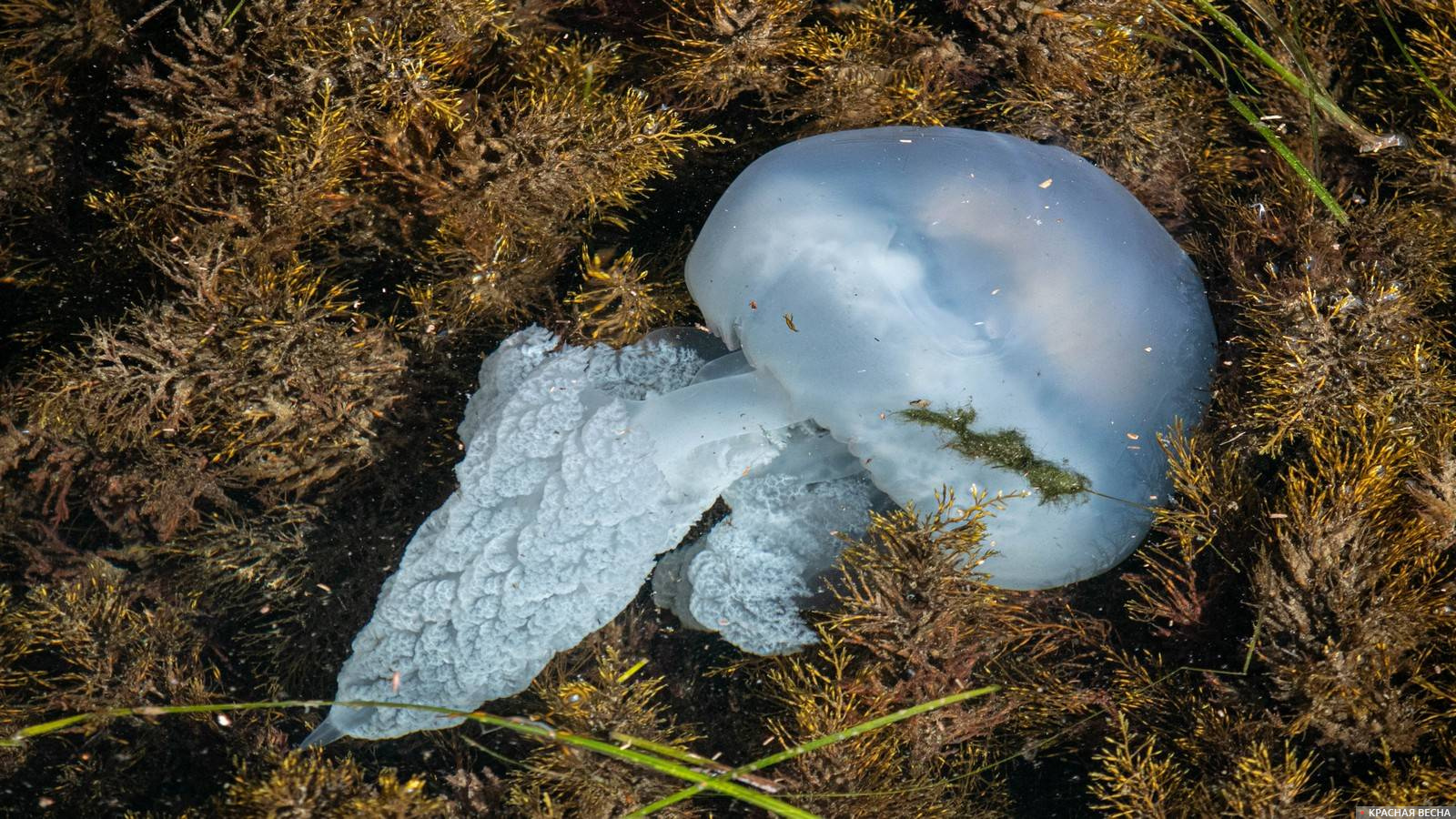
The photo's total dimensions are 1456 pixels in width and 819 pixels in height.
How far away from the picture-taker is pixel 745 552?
6.82 feet

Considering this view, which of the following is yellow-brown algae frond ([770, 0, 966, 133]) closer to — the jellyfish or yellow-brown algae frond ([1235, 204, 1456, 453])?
the jellyfish

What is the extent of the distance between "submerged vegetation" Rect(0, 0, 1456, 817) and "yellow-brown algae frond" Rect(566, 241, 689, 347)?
16 mm

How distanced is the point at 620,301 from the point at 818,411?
0.72 meters

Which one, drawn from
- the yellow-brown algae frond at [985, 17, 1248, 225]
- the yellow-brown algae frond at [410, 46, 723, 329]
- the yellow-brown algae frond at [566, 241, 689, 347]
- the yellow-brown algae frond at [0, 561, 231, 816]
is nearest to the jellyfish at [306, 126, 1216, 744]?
the yellow-brown algae frond at [566, 241, 689, 347]

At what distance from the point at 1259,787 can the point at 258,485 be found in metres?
2.55

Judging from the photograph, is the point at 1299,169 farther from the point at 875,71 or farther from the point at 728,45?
the point at 728,45

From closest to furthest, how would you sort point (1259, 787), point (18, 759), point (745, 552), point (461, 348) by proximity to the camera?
point (1259, 787), point (745, 552), point (18, 759), point (461, 348)

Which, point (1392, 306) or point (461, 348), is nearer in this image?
point (1392, 306)

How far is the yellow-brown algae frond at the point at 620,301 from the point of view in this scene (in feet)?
7.34

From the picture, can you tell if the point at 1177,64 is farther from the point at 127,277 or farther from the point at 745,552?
the point at 127,277

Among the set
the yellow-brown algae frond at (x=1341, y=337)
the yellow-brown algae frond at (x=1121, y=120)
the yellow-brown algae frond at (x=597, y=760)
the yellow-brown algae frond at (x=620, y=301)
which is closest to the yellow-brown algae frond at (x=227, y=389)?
the yellow-brown algae frond at (x=620, y=301)

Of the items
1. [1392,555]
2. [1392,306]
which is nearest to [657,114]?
[1392,306]

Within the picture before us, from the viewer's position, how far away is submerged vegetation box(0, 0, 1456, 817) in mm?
2018

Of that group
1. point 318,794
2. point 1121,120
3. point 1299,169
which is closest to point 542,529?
point 318,794
